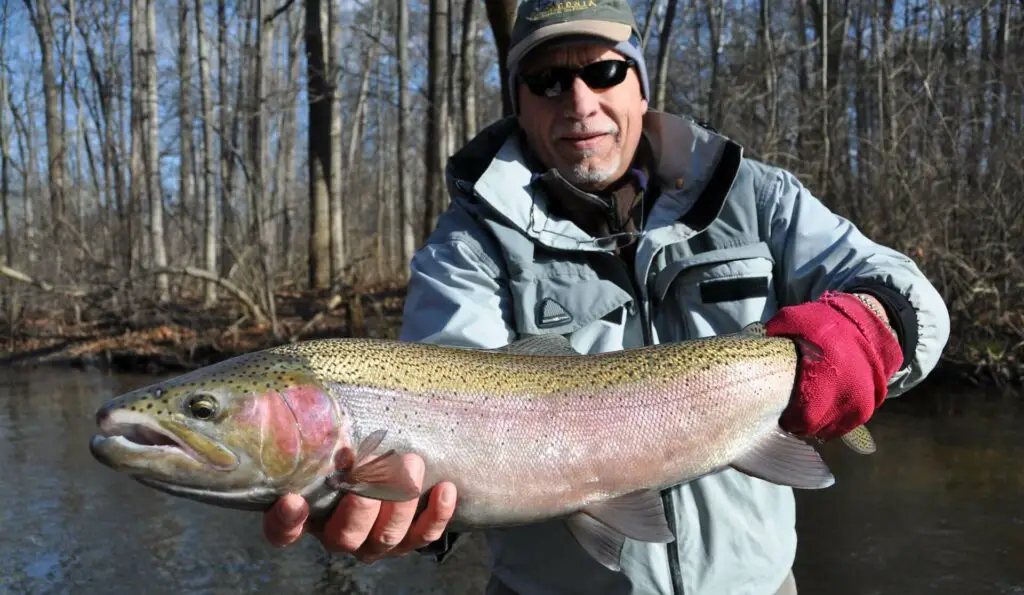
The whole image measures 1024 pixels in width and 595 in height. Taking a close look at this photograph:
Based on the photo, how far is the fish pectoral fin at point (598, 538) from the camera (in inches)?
84.4

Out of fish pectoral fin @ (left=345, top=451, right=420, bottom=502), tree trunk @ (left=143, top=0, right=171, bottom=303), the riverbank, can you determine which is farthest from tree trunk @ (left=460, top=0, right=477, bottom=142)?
fish pectoral fin @ (left=345, top=451, right=420, bottom=502)

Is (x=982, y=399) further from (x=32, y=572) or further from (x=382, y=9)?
(x=382, y=9)

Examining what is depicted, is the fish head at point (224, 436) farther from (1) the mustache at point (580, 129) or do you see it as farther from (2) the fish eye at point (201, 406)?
(1) the mustache at point (580, 129)

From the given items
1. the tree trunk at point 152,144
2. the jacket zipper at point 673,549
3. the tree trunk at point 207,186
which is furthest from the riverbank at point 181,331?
the jacket zipper at point 673,549

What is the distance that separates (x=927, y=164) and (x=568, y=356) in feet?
30.6

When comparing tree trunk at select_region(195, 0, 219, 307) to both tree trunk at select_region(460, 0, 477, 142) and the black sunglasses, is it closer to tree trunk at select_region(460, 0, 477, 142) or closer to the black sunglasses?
tree trunk at select_region(460, 0, 477, 142)

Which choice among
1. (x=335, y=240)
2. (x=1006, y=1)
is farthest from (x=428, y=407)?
(x=1006, y=1)

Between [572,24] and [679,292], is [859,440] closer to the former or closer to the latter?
[679,292]

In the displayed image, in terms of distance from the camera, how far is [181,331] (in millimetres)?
14125

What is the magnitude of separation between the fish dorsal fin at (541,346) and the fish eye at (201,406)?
2.43 ft

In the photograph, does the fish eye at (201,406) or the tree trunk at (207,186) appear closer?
the fish eye at (201,406)

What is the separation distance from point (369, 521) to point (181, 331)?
43.2 ft

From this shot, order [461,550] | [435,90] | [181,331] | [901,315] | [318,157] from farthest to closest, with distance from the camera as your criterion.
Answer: [318,157], [181,331], [435,90], [461,550], [901,315]

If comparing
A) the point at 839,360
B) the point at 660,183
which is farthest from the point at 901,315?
the point at 660,183
